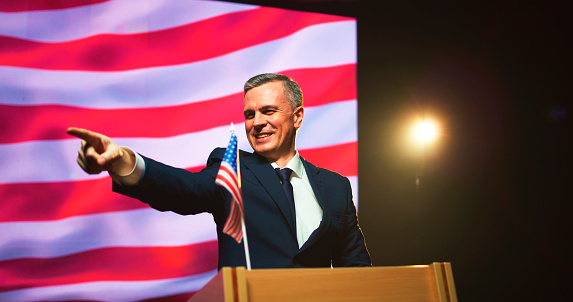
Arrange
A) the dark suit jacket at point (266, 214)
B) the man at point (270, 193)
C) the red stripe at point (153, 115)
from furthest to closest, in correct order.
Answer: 1. the red stripe at point (153, 115)
2. the dark suit jacket at point (266, 214)
3. the man at point (270, 193)

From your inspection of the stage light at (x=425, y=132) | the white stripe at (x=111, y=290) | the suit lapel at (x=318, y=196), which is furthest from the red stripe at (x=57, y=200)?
the stage light at (x=425, y=132)

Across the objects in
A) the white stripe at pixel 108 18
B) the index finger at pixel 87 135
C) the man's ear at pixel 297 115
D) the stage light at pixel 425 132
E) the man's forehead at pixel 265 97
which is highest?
the white stripe at pixel 108 18

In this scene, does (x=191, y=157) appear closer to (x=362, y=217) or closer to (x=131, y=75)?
(x=131, y=75)

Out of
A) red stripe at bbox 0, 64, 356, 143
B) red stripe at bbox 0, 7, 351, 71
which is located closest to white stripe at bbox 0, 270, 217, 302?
red stripe at bbox 0, 64, 356, 143

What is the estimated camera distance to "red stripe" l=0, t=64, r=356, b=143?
2.46 metres

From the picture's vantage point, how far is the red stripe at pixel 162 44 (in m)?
2.54

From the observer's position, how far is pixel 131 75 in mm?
2662

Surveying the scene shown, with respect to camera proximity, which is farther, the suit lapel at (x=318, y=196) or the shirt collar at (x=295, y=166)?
the shirt collar at (x=295, y=166)

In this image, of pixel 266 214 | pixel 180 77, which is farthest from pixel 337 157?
pixel 266 214

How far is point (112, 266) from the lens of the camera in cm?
246

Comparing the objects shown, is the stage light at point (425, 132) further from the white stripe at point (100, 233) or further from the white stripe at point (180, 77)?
the white stripe at point (100, 233)

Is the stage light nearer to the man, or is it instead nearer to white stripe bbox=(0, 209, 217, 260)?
the man

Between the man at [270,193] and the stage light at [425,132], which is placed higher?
the stage light at [425,132]

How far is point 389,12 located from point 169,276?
7.45ft
